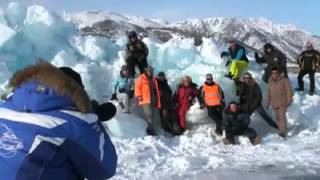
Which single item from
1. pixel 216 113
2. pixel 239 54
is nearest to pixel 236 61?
pixel 239 54

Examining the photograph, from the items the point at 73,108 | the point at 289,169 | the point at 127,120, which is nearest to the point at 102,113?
the point at 73,108

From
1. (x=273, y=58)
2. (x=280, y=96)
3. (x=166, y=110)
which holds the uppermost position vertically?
(x=273, y=58)

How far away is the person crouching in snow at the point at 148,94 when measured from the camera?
1498 centimetres

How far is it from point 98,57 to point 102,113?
15.7m

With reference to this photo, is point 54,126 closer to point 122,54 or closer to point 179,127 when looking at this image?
point 179,127

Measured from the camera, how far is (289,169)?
1175 cm

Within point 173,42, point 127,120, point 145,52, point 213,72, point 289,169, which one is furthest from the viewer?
point 173,42

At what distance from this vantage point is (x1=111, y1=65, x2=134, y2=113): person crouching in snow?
1527 cm

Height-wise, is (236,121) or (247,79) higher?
(247,79)

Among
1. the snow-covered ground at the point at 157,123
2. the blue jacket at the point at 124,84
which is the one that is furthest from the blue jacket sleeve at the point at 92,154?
the blue jacket at the point at 124,84

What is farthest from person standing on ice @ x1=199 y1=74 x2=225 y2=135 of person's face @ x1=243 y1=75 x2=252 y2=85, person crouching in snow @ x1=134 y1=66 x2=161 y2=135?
person crouching in snow @ x1=134 y1=66 x2=161 y2=135

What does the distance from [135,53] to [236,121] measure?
329cm

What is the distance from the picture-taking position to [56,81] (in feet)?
8.52

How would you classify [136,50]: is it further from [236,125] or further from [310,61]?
[310,61]
